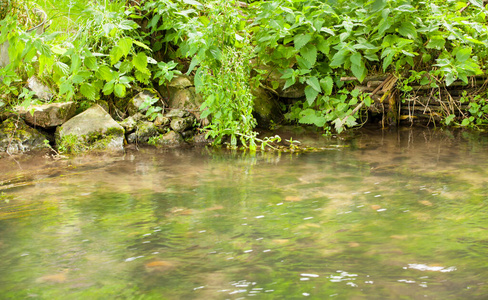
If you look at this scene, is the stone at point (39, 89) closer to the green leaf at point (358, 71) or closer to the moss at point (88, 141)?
the moss at point (88, 141)

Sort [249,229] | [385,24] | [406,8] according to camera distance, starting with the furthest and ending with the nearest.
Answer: [385,24] → [406,8] → [249,229]

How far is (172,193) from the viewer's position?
3.17 meters

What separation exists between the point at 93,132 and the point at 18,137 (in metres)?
0.78

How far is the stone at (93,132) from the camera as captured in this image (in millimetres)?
4891

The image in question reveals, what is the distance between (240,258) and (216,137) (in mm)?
3133

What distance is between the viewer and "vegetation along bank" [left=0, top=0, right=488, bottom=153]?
4523mm

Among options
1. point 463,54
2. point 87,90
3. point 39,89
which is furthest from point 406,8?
point 39,89

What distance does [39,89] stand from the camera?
5406 millimetres

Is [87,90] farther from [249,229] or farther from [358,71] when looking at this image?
[249,229]

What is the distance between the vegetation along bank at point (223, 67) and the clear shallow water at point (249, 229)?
35.7 inches

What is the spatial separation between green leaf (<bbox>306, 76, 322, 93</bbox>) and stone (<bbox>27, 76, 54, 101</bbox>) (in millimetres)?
3009

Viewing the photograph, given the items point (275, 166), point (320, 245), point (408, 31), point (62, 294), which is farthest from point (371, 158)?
point (62, 294)

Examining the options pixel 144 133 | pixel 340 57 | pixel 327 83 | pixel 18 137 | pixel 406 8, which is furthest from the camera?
pixel 144 133

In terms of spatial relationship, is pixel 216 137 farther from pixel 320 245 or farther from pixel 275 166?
pixel 320 245
